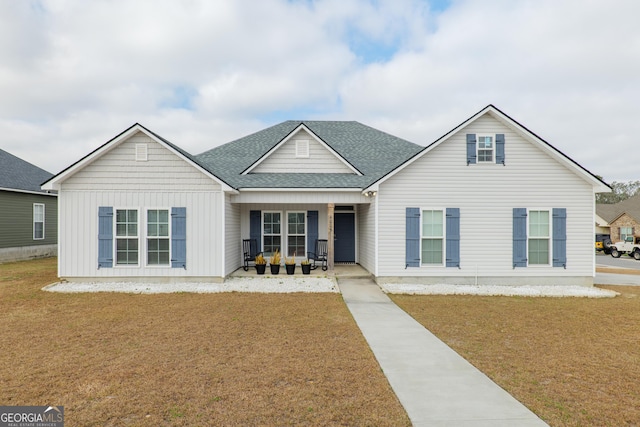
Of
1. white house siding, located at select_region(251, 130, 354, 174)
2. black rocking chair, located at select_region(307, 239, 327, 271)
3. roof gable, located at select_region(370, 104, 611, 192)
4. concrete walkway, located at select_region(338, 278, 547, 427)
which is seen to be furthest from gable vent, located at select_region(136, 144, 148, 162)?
concrete walkway, located at select_region(338, 278, 547, 427)

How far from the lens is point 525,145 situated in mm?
11438

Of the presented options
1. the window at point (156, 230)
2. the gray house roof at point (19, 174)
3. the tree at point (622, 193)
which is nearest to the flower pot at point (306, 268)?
the window at point (156, 230)

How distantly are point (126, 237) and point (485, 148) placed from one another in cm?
1191

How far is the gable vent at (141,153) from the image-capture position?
11195mm

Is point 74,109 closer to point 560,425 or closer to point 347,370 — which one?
point 347,370

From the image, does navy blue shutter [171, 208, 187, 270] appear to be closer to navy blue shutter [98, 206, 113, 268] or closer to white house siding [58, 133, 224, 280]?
white house siding [58, 133, 224, 280]

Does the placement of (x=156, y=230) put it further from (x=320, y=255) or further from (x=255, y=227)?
(x=320, y=255)

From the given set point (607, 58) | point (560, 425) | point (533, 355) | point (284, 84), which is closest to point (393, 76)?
point (284, 84)

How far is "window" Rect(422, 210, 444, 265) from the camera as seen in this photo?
1155 cm

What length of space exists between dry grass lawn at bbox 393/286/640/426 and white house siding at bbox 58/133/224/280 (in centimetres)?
625

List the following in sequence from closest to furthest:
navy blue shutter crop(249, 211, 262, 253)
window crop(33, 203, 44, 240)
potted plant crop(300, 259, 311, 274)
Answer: potted plant crop(300, 259, 311, 274) < navy blue shutter crop(249, 211, 262, 253) < window crop(33, 203, 44, 240)

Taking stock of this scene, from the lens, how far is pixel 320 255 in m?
14.0

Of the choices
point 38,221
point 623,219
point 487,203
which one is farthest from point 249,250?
point 623,219

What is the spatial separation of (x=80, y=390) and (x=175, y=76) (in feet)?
55.4
